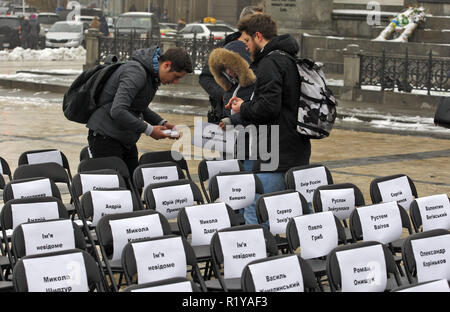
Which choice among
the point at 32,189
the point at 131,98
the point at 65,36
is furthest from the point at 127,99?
the point at 65,36

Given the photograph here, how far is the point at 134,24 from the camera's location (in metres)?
39.4

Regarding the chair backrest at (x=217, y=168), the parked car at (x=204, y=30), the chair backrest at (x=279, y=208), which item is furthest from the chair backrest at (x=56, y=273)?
the parked car at (x=204, y=30)

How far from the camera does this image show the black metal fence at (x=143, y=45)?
79.9ft

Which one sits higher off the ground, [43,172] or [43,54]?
[43,172]

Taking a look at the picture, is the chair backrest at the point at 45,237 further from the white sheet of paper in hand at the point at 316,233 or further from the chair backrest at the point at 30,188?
the white sheet of paper in hand at the point at 316,233

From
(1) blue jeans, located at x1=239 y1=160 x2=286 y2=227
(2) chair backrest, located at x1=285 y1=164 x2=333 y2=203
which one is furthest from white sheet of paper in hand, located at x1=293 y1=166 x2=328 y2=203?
(1) blue jeans, located at x1=239 y1=160 x2=286 y2=227

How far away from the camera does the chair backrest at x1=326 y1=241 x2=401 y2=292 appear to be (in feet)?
18.8

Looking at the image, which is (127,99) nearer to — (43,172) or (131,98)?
(131,98)

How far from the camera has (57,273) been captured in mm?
5414

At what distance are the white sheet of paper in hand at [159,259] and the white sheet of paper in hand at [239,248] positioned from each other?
1.17ft

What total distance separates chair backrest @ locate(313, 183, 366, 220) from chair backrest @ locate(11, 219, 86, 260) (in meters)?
1.96

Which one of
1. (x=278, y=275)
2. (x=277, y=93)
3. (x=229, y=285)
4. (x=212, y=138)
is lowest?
(x=229, y=285)

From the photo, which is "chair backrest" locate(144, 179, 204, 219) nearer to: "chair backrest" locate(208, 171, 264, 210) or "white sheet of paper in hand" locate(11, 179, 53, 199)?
"chair backrest" locate(208, 171, 264, 210)

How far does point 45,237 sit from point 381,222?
7.55 ft
